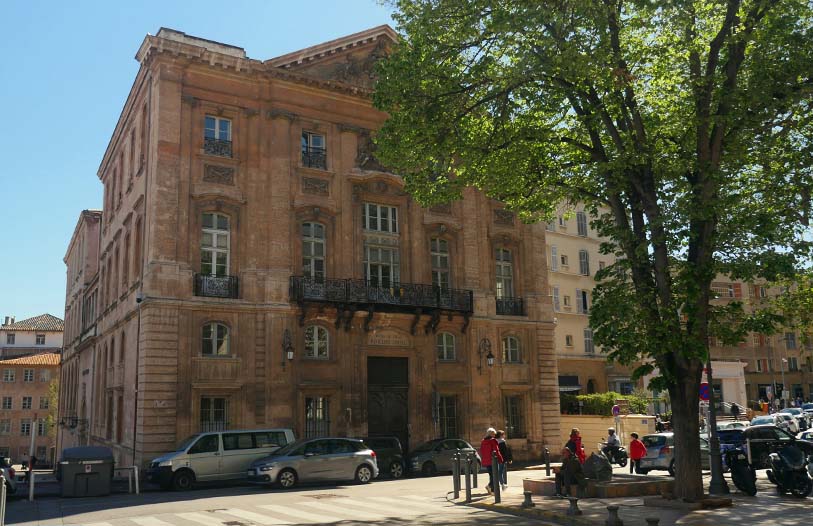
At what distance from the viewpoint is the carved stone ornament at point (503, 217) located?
116ft

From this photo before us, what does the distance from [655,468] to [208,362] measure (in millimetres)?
15931

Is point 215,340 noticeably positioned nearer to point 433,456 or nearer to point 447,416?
point 433,456

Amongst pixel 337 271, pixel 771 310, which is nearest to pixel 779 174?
pixel 771 310

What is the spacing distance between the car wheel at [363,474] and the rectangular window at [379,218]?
10.9 metres

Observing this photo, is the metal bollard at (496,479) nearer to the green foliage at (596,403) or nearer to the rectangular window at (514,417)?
the rectangular window at (514,417)

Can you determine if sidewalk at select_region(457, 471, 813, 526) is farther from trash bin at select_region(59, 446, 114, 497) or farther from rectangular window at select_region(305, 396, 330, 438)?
rectangular window at select_region(305, 396, 330, 438)

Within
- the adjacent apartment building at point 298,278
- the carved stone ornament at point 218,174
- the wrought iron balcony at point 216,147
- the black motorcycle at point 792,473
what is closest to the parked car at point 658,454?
the black motorcycle at point 792,473

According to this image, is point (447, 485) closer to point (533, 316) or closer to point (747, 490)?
point (747, 490)

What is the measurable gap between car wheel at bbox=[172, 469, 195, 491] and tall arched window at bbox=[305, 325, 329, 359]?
730cm

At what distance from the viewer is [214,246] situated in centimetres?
2847

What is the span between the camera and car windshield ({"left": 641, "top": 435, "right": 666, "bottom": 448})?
26.3 m

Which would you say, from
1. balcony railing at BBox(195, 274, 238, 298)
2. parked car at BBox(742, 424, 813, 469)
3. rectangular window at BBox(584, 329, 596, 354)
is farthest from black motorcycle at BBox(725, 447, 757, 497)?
rectangular window at BBox(584, 329, 596, 354)

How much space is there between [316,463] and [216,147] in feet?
42.4

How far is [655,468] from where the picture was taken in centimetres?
2608
